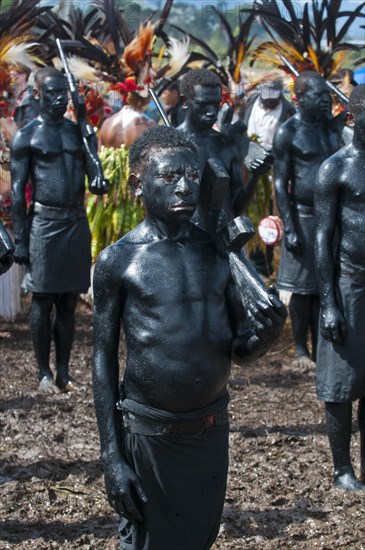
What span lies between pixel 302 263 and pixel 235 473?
2.29 meters

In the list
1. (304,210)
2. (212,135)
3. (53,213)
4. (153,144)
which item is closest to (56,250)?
(53,213)

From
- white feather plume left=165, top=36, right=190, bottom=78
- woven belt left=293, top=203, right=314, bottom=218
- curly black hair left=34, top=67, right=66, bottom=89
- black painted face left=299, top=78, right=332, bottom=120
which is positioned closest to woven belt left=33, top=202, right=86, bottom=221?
curly black hair left=34, top=67, right=66, bottom=89

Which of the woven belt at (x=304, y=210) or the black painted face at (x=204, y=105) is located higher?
the black painted face at (x=204, y=105)

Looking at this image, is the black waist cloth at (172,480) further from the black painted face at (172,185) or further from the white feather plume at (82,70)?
the white feather plume at (82,70)

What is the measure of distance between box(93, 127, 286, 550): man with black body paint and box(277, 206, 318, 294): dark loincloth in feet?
12.7

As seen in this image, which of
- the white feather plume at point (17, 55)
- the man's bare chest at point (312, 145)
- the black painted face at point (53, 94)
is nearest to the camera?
the black painted face at point (53, 94)

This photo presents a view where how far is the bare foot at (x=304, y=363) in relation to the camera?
729cm

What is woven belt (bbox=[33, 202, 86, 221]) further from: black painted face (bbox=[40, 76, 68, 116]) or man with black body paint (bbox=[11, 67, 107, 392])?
black painted face (bbox=[40, 76, 68, 116])

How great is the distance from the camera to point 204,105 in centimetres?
588

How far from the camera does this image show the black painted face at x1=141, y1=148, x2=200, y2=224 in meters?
2.91

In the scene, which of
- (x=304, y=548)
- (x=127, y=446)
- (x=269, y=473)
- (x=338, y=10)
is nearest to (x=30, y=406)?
(x=269, y=473)

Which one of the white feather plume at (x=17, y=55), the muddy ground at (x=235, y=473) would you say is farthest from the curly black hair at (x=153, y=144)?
the white feather plume at (x=17, y=55)

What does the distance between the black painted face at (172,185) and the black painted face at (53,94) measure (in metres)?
3.30

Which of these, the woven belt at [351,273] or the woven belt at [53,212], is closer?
the woven belt at [351,273]
